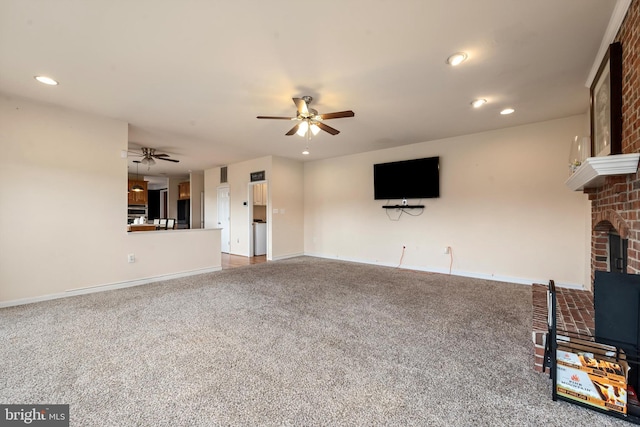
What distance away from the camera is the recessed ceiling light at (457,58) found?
7.92 ft

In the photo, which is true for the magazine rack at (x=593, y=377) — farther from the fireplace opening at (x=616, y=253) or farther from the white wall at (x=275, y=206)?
the white wall at (x=275, y=206)

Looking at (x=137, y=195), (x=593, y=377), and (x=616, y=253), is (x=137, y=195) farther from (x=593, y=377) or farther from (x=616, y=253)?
(x=616, y=253)

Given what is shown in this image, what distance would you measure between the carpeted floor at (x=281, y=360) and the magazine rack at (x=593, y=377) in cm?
7

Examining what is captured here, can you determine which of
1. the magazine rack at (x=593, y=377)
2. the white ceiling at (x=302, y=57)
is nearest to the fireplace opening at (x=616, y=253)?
the magazine rack at (x=593, y=377)

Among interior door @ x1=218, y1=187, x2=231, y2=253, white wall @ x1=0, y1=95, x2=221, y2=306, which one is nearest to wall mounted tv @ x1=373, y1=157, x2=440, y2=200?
interior door @ x1=218, y1=187, x2=231, y2=253

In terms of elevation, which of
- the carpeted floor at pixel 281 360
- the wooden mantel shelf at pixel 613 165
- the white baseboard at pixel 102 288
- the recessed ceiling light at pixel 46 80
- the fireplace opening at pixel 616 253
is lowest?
the carpeted floor at pixel 281 360

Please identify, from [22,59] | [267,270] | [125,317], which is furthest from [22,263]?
[267,270]

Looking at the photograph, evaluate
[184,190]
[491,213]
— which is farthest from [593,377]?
[184,190]

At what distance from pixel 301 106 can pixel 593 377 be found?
3.19 meters

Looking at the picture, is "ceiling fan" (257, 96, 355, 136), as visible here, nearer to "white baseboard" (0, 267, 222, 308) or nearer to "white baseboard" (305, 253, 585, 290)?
"white baseboard" (0, 267, 222, 308)

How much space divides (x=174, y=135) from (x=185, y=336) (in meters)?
3.81

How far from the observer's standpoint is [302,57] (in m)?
2.45

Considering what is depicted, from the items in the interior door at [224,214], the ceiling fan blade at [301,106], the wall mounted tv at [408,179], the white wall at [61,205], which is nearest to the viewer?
the ceiling fan blade at [301,106]

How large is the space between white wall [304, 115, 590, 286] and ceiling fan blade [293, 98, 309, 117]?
313cm
